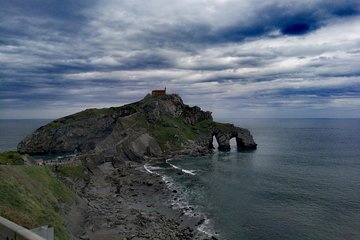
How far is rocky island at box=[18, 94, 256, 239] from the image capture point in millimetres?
53375

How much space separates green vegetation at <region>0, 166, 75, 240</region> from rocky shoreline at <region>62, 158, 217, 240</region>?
368 cm

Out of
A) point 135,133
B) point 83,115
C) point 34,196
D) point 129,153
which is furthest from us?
point 83,115

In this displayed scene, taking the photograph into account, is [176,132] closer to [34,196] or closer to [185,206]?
[185,206]

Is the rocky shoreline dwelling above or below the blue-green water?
above

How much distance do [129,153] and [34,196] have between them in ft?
264

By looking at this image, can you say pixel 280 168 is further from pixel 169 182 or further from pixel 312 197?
pixel 169 182

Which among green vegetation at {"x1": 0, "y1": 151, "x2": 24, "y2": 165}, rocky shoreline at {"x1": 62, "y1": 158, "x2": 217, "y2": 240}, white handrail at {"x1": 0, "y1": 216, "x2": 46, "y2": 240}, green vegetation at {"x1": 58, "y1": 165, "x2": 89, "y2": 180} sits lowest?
rocky shoreline at {"x1": 62, "y1": 158, "x2": 217, "y2": 240}

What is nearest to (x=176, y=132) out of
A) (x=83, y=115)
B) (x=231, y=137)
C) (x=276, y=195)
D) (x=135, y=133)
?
(x=135, y=133)

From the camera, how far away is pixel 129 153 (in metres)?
124

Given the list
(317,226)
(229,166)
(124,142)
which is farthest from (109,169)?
(317,226)

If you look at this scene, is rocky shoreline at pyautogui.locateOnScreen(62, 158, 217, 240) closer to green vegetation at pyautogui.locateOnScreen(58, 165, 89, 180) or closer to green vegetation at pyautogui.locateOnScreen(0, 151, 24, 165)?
green vegetation at pyautogui.locateOnScreen(58, 165, 89, 180)

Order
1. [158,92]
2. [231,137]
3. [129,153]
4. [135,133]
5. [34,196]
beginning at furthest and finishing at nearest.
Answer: [158,92]
[231,137]
[135,133]
[129,153]
[34,196]

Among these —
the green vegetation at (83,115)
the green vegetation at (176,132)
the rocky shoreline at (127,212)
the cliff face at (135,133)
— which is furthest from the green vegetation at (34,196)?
the green vegetation at (83,115)

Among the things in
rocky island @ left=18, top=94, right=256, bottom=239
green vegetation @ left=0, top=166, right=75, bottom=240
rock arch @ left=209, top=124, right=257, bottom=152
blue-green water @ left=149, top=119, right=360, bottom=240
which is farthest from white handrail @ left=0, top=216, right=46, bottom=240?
rock arch @ left=209, top=124, right=257, bottom=152
